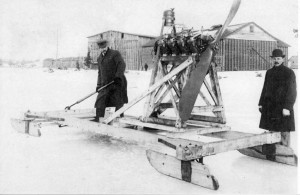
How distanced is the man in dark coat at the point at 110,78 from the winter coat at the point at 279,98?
2628 millimetres

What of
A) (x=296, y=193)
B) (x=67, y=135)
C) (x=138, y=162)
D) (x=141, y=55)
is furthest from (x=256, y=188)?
(x=141, y=55)

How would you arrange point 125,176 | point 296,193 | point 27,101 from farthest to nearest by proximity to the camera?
1. point 27,101
2. point 125,176
3. point 296,193

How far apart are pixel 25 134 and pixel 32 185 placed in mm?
3018

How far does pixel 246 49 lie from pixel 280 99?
21358 mm

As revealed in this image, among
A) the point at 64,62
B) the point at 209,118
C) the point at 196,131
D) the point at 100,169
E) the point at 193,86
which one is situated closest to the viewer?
the point at 100,169

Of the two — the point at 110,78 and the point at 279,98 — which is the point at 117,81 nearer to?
the point at 110,78

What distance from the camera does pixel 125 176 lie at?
3.89 metres

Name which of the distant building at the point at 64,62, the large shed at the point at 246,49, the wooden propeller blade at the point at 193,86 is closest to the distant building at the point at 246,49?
the large shed at the point at 246,49

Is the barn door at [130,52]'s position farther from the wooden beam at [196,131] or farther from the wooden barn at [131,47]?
the wooden beam at [196,131]

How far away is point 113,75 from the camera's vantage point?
6.34 m

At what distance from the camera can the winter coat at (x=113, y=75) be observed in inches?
244

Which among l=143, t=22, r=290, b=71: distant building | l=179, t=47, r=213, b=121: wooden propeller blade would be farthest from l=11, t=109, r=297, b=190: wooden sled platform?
l=143, t=22, r=290, b=71: distant building

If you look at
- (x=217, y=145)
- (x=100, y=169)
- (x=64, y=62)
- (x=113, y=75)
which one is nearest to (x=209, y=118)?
(x=217, y=145)

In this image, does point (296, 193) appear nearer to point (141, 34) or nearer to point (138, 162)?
point (138, 162)
